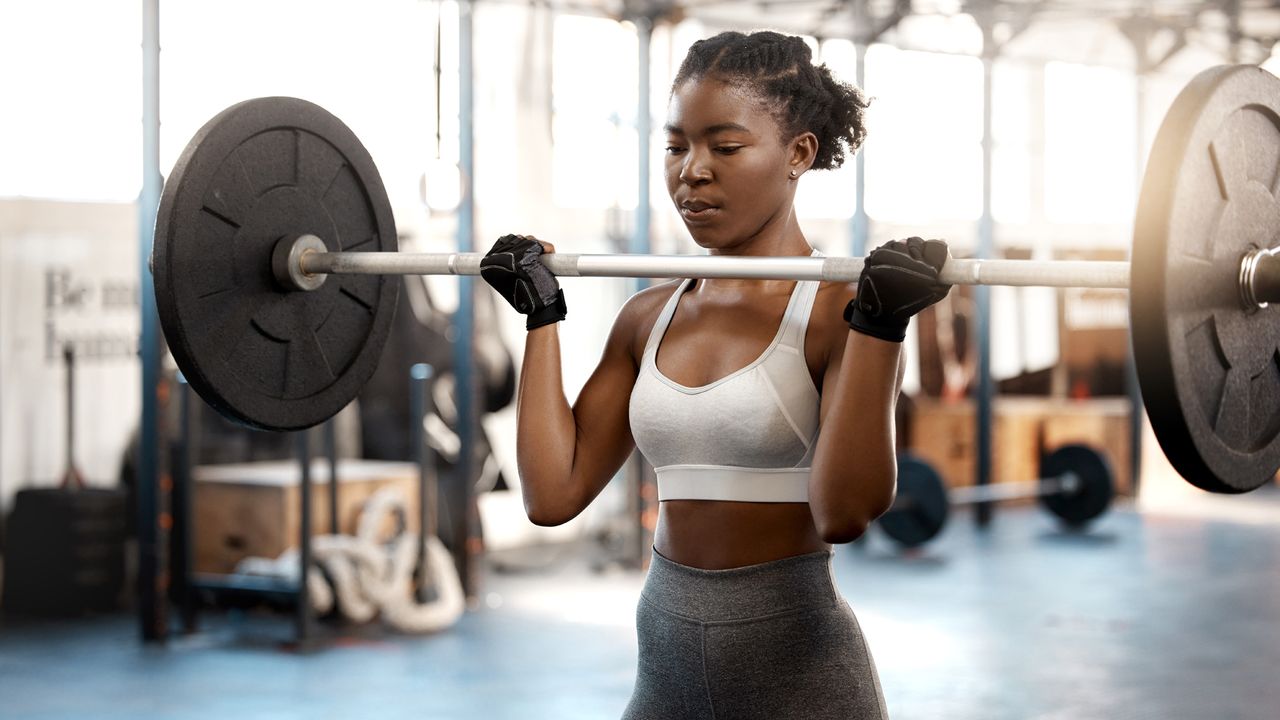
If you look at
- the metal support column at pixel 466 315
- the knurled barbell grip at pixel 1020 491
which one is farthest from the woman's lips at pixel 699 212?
the knurled barbell grip at pixel 1020 491

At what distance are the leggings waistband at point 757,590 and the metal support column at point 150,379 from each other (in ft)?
11.7

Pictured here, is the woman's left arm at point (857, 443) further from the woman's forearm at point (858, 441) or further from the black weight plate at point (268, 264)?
the black weight plate at point (268, 264)

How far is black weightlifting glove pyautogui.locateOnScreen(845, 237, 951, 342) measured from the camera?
155 centimetres

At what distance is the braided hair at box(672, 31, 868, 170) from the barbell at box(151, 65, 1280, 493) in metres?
0.21

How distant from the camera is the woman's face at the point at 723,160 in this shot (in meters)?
1.73

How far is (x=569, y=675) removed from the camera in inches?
184

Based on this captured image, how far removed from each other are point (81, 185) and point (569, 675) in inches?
108

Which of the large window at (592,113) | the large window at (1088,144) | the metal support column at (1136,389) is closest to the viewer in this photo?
the large window at (592,113)

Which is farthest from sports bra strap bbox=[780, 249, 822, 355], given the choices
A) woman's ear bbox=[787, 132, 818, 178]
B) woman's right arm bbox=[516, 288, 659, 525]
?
woman's right arm bbox=[516, 288, 659, 525]

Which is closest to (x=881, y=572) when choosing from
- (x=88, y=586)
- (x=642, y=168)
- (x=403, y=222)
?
(x=642, y=168)

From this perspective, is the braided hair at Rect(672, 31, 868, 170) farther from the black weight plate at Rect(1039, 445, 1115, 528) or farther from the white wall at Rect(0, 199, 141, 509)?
the black weight plate at Rect(1039, 445, 1115, 528)

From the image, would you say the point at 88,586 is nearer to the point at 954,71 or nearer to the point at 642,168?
the point at 642,168

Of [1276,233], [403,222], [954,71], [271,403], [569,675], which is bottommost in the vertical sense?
[569,675]

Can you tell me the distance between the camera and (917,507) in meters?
7.11
